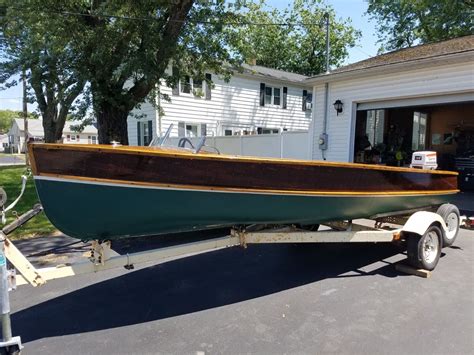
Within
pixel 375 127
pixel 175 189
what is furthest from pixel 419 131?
pixel 175 189

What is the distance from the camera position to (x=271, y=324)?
338cm

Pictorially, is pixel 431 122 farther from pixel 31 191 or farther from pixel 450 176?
pixel 31 191

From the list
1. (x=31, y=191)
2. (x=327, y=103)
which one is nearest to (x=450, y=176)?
(x=327, y=103)

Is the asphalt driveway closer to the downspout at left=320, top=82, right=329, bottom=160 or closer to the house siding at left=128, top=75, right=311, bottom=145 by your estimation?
the downspout at left=320, top=82, right=329, bottom=160

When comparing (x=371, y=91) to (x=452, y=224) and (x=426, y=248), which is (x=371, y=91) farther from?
(x=426, y=248)

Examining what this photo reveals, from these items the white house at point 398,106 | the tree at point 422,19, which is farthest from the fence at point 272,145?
the tree at point 422,19

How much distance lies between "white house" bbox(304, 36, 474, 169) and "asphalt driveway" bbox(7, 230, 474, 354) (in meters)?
5.15

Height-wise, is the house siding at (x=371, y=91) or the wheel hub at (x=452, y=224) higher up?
the house siding at (x=371, y=91)

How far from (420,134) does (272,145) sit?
20.1 ft

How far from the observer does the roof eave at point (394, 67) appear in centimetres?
828

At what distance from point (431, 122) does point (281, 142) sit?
645cm

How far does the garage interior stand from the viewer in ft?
41.0

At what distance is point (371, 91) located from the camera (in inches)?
402

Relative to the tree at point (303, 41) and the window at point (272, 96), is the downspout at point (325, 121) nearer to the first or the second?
the window at point (272, 96)
